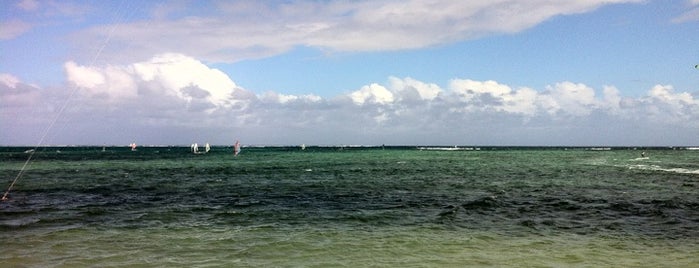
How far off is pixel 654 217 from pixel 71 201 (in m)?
31.2

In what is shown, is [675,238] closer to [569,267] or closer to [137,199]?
[569,267]

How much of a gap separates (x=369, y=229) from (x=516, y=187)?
22050mm

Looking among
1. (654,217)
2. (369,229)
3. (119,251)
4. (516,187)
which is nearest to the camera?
(119,251)

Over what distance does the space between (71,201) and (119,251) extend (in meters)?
17.1

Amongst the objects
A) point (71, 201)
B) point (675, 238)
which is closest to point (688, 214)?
point (675, 238)

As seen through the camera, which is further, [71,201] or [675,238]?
[71,201]

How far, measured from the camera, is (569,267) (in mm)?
12820

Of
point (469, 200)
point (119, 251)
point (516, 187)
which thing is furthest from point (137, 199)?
point (516, 187)

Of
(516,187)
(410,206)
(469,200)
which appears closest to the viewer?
(410,206)

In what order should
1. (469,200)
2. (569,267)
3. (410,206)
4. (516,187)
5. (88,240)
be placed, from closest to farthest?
(569,267) → (88,240) → (410,206) → (469,200) → (516,187)

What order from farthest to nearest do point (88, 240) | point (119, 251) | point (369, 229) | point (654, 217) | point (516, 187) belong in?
point (516, 187)
point (654, 217)
point (369, 229)
point (88, 240)
point (119, 251)

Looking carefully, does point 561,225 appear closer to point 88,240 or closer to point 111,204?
point 88,240

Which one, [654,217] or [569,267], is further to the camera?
[654,217]

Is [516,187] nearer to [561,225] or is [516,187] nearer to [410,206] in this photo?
[410,206]
